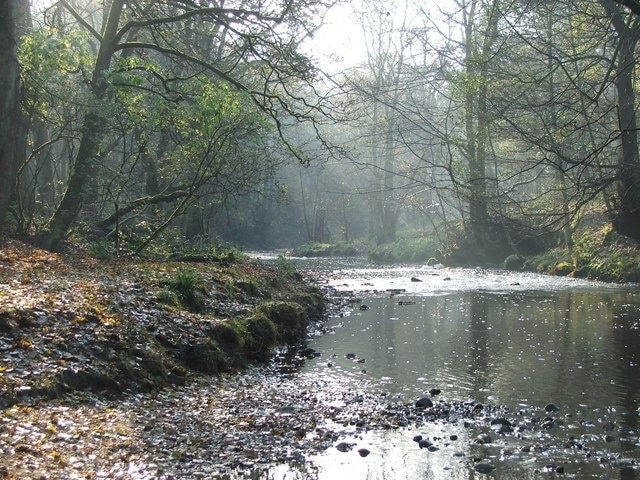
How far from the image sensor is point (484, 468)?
211 inches

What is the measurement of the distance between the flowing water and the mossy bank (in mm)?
1190

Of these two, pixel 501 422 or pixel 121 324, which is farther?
pixel 121 324

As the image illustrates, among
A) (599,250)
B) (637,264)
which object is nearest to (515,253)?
(599,250)

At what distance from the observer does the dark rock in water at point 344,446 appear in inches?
226

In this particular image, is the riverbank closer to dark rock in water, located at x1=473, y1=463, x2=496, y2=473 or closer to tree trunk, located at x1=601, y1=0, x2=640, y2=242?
tree trunk, located at x1=601, y1=0, x2=640, y2=242

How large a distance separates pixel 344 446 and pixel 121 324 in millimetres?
3506

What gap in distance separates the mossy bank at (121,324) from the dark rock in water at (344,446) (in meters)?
2.41

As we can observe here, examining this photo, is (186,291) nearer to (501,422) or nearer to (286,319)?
(286,319)

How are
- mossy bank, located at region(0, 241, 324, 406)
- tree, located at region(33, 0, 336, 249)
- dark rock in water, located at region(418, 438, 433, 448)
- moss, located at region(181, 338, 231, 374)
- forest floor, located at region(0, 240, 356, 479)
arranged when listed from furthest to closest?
1. tree, located at region(33, 0, 336, 249)
2. moss, located at region(181, 338, 231, 374)
3. mossy bank, located at region(0, 241, 324, 406)
4. dark rock in water, located at region(418, 438, 433, 448)
5. forest floor, located at region(0, 240, 356, 479)

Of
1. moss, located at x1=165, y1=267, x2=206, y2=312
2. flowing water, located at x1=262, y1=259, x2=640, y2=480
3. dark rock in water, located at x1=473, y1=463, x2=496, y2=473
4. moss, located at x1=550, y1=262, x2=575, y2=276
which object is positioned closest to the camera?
dark rock in water, located at x1=473, y1=463, x2=496, y2=473

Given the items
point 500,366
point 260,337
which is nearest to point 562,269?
point 500,366

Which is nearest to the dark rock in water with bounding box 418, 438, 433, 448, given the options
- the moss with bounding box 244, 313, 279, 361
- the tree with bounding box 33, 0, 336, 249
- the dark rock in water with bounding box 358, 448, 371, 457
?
the dark rock in water with bounding box 358, 448, 371, 457

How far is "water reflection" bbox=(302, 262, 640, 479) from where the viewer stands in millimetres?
5570

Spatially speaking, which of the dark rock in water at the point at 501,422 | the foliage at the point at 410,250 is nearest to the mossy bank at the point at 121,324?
the dark rock in water at the point at 501,422
